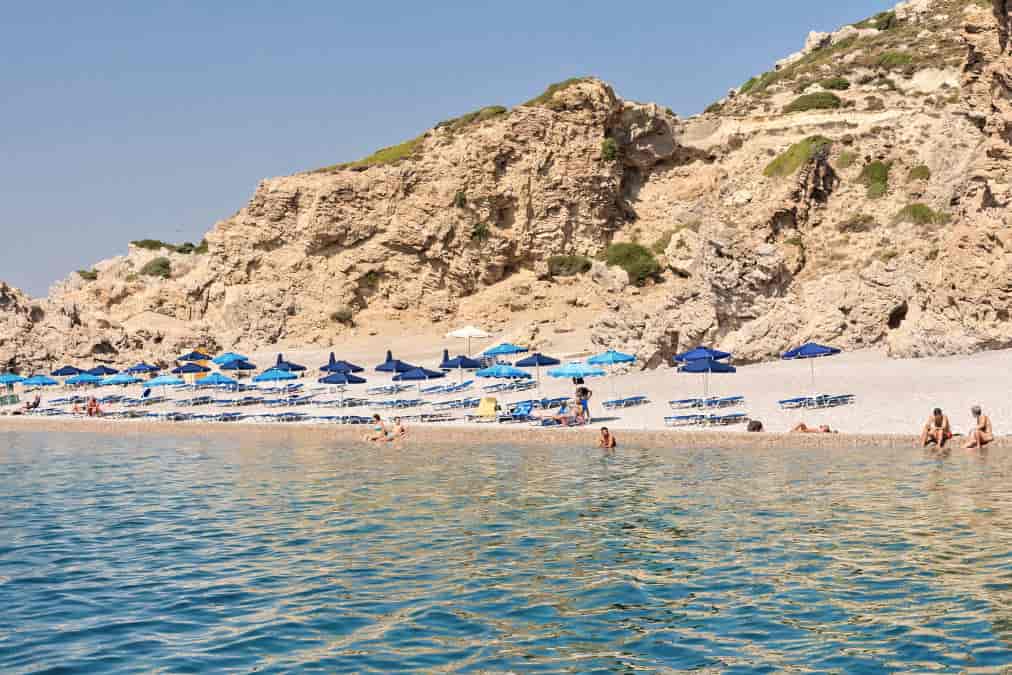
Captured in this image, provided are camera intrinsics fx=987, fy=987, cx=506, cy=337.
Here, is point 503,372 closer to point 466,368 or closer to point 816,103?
point 466,368

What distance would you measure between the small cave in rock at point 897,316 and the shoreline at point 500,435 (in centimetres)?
1138

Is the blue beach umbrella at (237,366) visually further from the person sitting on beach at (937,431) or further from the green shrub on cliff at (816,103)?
the green shrub on cliff at (816,103)

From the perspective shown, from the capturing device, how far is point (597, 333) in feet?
126

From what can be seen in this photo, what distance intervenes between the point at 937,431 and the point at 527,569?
1161cm

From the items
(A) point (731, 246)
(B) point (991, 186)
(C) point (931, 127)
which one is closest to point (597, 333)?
(A) point (731, 246)

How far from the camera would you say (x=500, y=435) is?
24.6 m

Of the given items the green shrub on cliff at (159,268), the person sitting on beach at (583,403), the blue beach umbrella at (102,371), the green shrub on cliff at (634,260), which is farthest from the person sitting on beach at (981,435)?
the green shrub on cliff at (159,268)

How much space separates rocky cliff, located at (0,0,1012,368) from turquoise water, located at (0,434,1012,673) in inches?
766

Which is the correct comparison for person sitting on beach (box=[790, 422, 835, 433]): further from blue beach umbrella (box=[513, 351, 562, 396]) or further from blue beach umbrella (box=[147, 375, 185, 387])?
blue beach umbrella (box=[147, 375, 185, 387])

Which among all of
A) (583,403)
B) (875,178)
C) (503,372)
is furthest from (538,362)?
(875,178)

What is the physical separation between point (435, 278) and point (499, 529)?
41.4 metres

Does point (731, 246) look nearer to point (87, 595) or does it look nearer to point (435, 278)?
point (435, 278)

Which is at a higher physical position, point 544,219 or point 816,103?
point 816,103

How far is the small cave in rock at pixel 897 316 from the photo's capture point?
30.5 m
